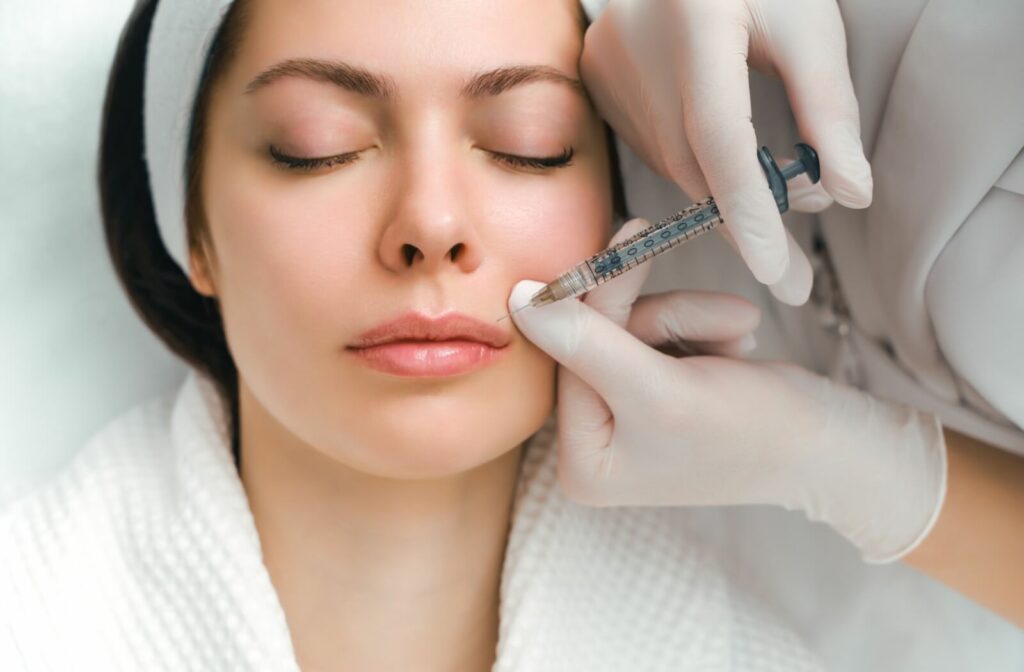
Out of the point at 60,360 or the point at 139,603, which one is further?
the point at 60,360

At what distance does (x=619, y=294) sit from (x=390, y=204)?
295 mm

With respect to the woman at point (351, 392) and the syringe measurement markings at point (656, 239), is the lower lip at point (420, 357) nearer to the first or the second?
the woman at point (351, 392)

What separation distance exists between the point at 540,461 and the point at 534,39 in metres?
0.58

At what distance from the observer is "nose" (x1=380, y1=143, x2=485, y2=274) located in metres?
0.98

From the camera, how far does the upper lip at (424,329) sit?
1001 millimetres

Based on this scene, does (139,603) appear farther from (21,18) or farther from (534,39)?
(21,18)

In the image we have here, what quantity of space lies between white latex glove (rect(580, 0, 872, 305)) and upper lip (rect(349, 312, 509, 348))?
0.28m

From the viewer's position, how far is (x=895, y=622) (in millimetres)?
1523

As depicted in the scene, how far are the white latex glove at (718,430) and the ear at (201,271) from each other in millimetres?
439

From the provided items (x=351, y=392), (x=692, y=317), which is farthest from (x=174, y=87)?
(x=692, y=317)

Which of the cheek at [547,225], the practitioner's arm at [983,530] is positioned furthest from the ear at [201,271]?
the practitioner's arm at [983,530]

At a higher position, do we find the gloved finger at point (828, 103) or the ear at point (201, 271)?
the gloved finger at point (828, 103)

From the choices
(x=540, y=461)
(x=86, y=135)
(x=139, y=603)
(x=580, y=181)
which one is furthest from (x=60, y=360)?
(x=580, y=181)

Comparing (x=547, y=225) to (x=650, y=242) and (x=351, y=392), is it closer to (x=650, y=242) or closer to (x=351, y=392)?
(x=650, y=242)
